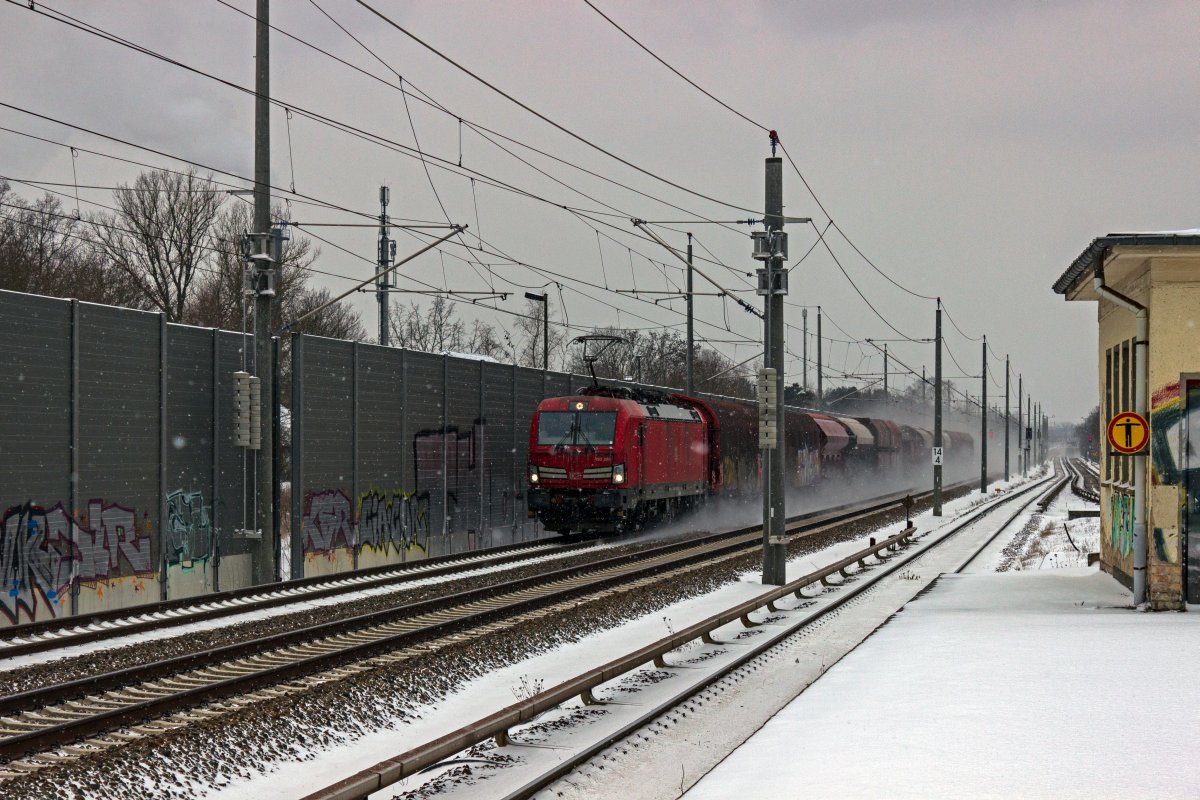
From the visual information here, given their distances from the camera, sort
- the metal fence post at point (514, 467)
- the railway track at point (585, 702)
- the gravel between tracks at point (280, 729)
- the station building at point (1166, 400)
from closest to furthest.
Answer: the railway track at point (585, 702), the gravel between tracks at point (280, 729), the station building at point (1166, 400), the metal fence post at point (514, 467)

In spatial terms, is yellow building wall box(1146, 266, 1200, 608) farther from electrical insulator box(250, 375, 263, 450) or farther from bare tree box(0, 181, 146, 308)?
bare tree box(0, 181, 146, 308)

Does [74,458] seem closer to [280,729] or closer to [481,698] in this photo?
[481,698]

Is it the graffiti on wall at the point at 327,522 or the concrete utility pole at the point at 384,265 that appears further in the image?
the concrete utility pole at the point at 384,265

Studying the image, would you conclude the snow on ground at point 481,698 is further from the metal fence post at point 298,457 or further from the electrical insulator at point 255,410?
the metal fence post at point 298,457

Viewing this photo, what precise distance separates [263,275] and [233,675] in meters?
9.28

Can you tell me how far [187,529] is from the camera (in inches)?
765

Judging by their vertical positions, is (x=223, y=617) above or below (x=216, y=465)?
below

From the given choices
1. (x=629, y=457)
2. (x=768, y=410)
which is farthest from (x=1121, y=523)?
(x=629, y=457)

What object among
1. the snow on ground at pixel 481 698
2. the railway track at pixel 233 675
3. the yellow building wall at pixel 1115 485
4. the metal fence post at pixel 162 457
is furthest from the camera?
the metal fence post at pixel 162 457

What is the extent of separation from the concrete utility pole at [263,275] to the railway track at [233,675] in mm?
4181

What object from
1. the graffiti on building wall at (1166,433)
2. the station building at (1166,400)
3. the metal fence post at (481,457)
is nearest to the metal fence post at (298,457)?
the metal fence post at (481,457)

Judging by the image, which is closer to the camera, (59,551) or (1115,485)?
(59,551)

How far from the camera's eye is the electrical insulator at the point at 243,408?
19.3m

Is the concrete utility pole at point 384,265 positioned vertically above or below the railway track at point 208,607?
above
